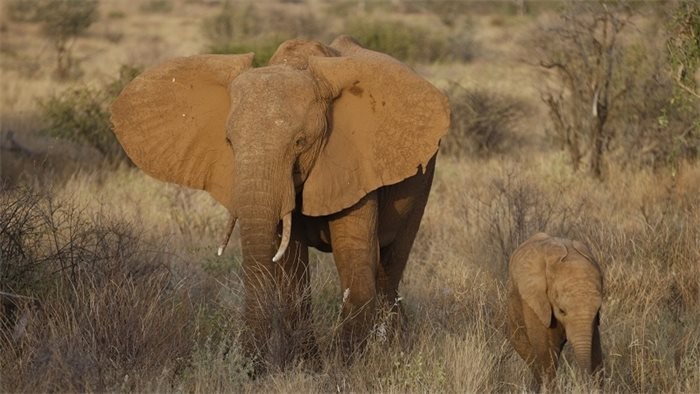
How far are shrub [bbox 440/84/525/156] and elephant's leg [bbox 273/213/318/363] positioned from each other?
8.40m

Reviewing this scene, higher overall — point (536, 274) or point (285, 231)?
point (285, 231)

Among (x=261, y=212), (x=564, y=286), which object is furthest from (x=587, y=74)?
(x=261, y=212)

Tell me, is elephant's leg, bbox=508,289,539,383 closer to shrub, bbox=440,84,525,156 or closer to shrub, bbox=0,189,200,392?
shrub, bbox=0,189,200,392

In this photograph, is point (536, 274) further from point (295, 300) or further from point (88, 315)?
point (88, 315)

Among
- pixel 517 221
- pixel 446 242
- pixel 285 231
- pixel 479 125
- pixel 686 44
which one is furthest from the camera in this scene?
pixel 479 125

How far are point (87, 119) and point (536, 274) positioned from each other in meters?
9.50

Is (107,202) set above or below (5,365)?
below

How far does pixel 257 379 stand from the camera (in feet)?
20.9

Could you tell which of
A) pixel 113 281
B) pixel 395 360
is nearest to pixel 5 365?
pixel 113 281

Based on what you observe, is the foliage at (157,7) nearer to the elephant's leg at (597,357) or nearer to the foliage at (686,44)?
the foliage at (686,44)

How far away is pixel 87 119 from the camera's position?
48.9 ft

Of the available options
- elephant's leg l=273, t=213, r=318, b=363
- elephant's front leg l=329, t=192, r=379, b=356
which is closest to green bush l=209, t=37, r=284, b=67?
elephant's leg l=273, t=213, r=318, b=363

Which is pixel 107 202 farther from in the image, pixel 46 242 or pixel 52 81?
pixel 52 81

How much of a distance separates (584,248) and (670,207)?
408cm
